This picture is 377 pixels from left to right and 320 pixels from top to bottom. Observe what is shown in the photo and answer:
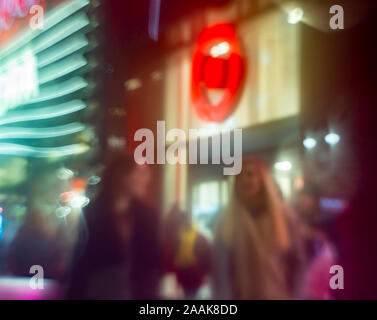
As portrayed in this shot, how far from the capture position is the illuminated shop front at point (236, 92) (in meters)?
1.43

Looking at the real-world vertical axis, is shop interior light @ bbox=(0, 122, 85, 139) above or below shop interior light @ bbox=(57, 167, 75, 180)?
above

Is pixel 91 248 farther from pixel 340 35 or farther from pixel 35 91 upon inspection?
pixel 340 35

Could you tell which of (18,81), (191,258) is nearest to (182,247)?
(191,258)

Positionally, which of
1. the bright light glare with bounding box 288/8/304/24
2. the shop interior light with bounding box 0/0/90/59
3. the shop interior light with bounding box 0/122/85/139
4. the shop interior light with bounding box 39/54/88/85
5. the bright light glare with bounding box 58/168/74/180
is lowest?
the bright light glare with bounding box 58/168/74/180

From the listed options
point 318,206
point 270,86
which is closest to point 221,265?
point 318,206

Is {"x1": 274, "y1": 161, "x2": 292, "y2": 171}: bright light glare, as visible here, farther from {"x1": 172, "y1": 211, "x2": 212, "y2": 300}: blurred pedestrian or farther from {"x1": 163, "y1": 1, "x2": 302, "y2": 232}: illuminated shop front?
{"x1": 172, "y1": 211, "x2": 212, "y2": 300}: blurred pedestrian

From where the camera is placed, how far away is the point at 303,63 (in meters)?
1.46

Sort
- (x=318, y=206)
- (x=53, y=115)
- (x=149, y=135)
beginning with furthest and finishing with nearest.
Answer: (x=53, y=115) < (x=149, y=135) < (x=318, y=206)

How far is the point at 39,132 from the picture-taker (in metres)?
1.67

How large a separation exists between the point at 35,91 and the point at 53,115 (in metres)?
0.13

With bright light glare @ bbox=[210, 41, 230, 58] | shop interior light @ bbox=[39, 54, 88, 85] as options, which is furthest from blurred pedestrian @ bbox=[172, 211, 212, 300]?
shop interior light @ bbox=[39, 54, 88, 85]

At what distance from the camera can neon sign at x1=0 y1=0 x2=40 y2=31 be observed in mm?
1749

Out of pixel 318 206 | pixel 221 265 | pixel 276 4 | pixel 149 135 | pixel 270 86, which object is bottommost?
pixel 221 265

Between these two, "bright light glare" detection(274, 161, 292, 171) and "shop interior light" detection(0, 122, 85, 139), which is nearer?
"bright light glare" detection(274, 161, 292, 171)
